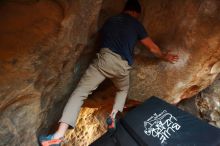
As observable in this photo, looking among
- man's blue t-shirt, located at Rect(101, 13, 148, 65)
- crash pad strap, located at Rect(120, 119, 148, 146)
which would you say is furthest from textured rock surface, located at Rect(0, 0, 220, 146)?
crash pad strap, located at Rect(120, 119, 148, 146)

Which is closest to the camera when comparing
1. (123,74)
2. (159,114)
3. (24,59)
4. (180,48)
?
(24,59)

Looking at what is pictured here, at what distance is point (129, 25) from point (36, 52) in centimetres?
109

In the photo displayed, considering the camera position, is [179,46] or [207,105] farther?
[207,105]

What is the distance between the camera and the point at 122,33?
3.09 meters

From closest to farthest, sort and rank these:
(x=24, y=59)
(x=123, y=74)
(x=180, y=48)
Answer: (x=24, y=59)
(x=123, y=74)
(x=180, y=48)

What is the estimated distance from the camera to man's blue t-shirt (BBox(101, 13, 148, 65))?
3.07 metres

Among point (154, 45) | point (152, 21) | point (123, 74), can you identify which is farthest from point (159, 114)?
point (152, 21)

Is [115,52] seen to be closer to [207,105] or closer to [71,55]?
[71,55]

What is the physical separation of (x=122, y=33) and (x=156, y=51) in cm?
53

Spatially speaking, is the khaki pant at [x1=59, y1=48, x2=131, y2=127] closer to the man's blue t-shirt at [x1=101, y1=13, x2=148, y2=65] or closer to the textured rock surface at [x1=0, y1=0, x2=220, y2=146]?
the man's blue t-shirt at [x1=101, y1=13, x2=148, y2=65]

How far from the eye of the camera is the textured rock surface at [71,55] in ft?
8.38

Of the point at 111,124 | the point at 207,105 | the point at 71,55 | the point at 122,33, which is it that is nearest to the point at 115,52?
the point at 122,33

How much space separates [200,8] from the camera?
3.32 m

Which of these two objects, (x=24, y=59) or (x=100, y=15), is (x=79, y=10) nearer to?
(x=100, y=15)
